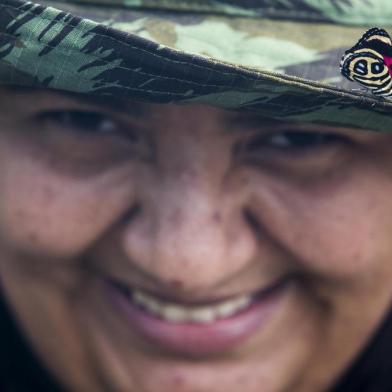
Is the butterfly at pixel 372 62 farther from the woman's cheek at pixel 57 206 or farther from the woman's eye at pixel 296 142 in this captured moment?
the woman's cheek at pixel 57 206

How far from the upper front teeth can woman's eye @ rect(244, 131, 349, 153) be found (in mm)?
212

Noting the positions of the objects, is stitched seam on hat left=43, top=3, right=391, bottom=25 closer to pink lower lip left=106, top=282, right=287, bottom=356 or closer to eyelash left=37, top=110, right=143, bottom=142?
eyelash left=37, top=110, right=143, bottom=142

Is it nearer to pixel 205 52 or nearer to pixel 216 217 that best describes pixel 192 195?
pixel 216 217

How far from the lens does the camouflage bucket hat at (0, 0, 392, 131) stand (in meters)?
0.90

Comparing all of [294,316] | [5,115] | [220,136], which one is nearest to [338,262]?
[294,316]

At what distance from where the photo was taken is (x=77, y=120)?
3.63ft

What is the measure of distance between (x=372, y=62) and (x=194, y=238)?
0.29 metres

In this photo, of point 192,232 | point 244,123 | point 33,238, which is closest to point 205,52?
point 244,123

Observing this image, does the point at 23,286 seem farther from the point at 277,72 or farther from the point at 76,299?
the point at 277,72

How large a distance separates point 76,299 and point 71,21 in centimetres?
45

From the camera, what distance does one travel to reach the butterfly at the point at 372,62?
0.91 m

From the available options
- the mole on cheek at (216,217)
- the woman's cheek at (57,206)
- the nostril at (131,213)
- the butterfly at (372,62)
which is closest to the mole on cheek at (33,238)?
the woman's cheek at (57,206)

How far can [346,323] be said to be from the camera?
1188 millimetres

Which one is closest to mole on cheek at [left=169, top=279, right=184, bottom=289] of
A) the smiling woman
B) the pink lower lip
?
the smiling woman
